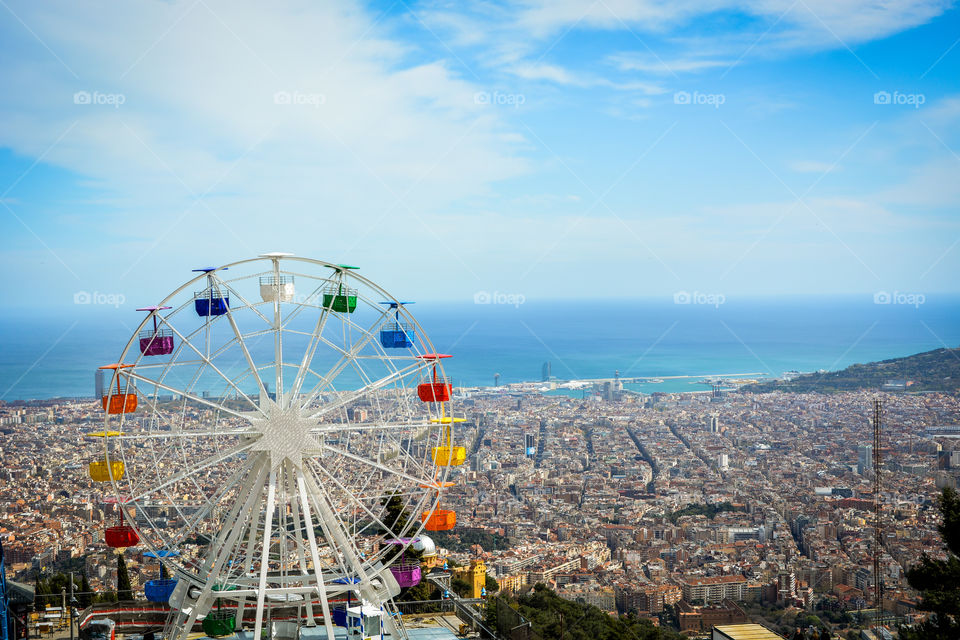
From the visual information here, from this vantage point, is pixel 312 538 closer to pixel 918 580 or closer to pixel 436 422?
pixel 436 422

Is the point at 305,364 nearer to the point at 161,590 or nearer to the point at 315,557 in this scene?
the point at 315,557

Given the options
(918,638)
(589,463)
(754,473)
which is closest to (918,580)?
(918,638)

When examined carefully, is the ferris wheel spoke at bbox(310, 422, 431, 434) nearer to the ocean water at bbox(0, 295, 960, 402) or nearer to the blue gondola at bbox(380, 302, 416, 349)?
the blue gondola at bbox(380, 302, 416, 349)

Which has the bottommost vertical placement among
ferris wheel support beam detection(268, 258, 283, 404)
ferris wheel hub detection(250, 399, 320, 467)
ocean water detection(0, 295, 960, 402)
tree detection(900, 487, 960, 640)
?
tree detection(900, 487, 960, 640)

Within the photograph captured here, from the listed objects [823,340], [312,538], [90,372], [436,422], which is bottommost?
[312,538]

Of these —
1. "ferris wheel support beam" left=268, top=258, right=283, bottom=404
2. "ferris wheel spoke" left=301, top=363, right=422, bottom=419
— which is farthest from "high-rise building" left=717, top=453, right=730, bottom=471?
"ferris wheel support beam" left=268, top=258, right=283, bottom=404

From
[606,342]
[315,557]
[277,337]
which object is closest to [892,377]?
[277,337]
